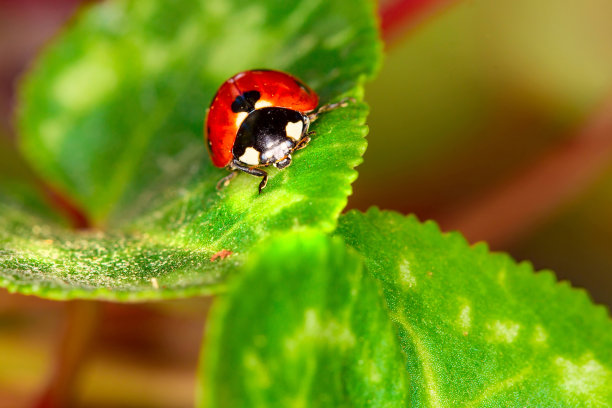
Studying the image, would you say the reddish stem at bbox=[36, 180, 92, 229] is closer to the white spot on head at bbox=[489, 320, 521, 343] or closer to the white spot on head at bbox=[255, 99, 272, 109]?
the white spot on head at bbox=[255, 99, 272, 109]

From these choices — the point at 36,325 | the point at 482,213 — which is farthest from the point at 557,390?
the point at 36,325

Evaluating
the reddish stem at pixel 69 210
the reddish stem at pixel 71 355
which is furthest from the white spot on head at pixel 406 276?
the reddish stem at pixel 69 210

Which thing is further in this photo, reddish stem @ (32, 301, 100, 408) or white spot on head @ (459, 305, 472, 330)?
reddish stem @ (32, 301, 100, 408)

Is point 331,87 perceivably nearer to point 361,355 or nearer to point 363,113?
point 363,113

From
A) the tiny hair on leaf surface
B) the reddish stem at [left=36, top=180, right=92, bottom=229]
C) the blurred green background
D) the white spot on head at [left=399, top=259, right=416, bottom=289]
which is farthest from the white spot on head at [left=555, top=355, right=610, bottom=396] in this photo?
the reddish stem at [left=36, top=180, right=92, bottom=229]

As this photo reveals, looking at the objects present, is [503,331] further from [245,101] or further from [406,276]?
[245,101]

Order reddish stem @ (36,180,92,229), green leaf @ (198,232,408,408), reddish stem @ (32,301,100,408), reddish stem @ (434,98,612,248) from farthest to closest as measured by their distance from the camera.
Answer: reddish stem @ (434,98,612,248) < reddish stem @ (36,180,92,229) < reddish stem @ (32,301,100,408) < green leaf @ (198,232,408,408)
